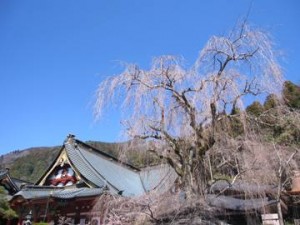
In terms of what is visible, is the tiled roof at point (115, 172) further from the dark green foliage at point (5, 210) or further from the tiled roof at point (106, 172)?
the dark green foliage at point (5, 210)

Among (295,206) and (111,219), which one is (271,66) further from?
(295,206)

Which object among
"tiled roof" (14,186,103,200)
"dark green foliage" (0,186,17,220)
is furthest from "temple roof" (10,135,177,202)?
"dark green foliage" (0,186,17,220)

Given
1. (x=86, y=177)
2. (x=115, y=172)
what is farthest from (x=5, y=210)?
(x=115, y=172)

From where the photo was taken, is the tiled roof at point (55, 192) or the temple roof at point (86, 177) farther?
the temple roof at point (86, 177)

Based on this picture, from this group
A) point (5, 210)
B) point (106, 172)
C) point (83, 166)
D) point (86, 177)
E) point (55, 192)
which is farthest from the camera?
point (106, 172)

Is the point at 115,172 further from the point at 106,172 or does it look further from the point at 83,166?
the point at 83,166

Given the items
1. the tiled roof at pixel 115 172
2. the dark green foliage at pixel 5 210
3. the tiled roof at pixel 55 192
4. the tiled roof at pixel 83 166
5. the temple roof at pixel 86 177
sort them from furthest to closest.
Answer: the tiled roof at pixel 115 172 < the dark green foliage at pixel 5 210 < the tiled roof at pixel 83 166 < the temple roof at pixel 86 177 < the tiled roof at pixel 55 192

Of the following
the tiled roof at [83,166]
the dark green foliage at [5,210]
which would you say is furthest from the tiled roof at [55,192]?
the dark green foliage at [5,210]

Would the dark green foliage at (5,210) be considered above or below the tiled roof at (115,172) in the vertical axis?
below

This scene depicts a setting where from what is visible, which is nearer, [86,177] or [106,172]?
[86,177]

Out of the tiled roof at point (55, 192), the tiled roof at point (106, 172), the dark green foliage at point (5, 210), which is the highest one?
the tiled roof at point (106, 172)

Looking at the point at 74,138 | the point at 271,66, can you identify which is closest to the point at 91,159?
the point at 74,138

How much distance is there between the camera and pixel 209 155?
868cm

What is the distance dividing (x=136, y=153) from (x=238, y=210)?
238 inches
